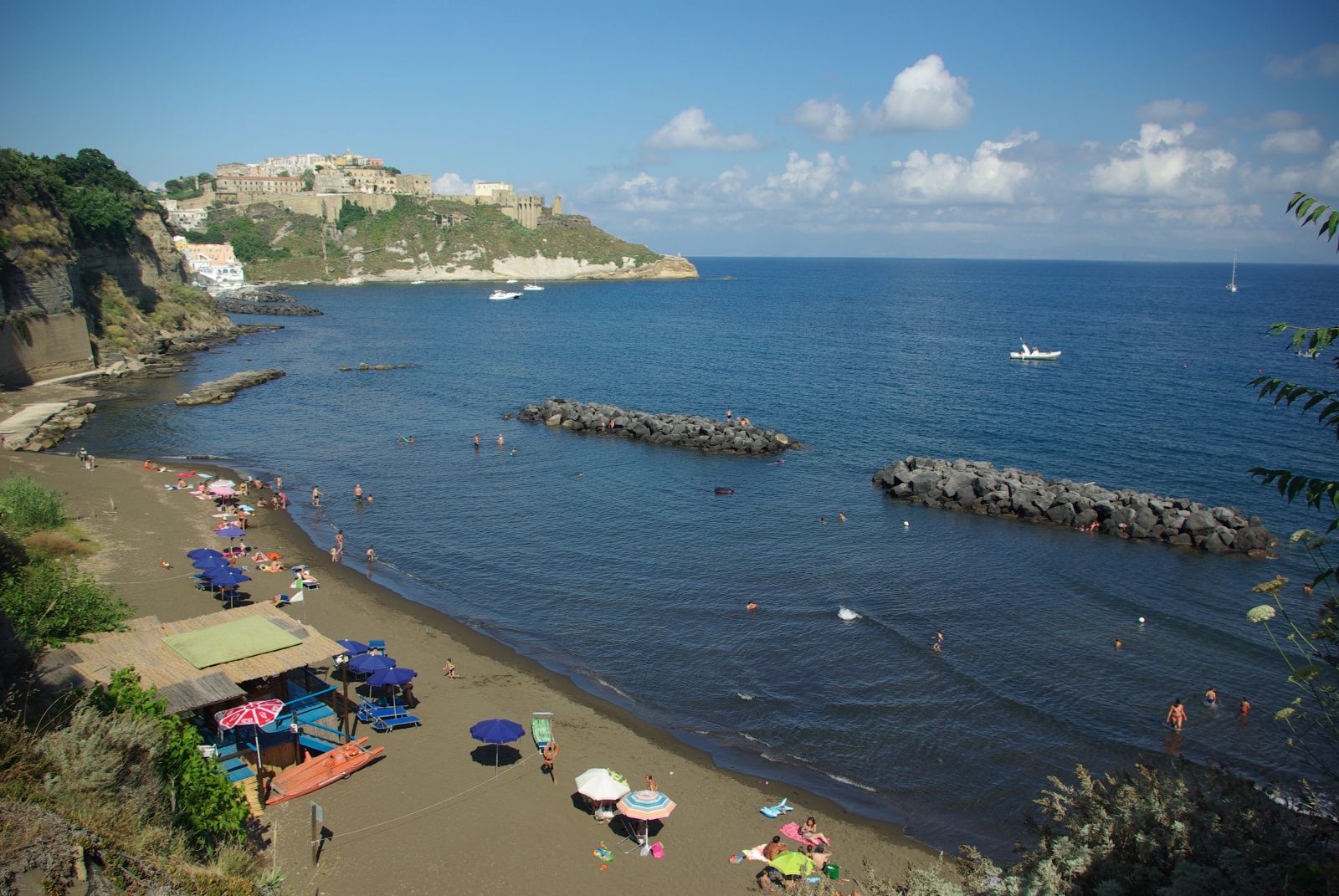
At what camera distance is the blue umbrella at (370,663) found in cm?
2147

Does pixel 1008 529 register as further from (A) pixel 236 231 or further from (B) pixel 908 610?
(A) pixel 236 231

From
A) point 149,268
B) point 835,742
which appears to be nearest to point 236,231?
point 149,268

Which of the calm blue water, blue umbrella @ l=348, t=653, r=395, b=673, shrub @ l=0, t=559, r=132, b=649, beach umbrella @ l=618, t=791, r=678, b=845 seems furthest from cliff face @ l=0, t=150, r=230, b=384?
beach umbrella @ l=618, t=791, r=678, b=845

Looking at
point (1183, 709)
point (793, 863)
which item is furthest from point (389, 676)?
point (1183, 709)

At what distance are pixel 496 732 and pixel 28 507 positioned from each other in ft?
75.1

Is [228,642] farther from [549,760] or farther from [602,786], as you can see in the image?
[602,786]

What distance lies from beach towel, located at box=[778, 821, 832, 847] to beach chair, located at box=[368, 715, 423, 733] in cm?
977

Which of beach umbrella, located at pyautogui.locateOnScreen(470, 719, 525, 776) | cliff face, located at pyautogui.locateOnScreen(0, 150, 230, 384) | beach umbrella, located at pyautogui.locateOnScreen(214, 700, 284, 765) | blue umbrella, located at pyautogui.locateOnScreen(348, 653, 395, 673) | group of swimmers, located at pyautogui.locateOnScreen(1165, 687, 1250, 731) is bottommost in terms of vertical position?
group of swimmers, located at pyautogui.locateOnScreen(1165, 687, 1250, 731)

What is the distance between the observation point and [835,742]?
21.6 m

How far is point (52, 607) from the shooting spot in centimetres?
1934

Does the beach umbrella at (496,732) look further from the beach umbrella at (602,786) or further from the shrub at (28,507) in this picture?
the shrub at (28,507)

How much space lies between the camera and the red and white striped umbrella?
17281mm

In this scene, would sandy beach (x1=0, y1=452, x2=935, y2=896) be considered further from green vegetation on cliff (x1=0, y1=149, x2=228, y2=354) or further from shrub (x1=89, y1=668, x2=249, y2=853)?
green vegetation on cliff (x1=0, y1=149, x2=228, y2=354)

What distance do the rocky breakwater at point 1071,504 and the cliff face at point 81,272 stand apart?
60094 mm
